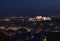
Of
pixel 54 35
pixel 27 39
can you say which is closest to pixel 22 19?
pixel 27 39

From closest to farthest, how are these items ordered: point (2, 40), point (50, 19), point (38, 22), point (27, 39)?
point (2, 40)
point (27, 39)
point (50, 19)
point (38, 22)

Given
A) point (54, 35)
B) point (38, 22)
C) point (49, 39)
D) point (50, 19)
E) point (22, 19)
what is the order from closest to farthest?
point (49, 39)
point (54, 35)
point (50, 19)
point (38, 22)
point (22, 19)

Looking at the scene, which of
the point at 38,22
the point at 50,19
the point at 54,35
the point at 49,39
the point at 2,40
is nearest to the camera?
the point at 2,40

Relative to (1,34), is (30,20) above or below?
below

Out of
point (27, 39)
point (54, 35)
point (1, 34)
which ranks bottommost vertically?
point (27, 39)

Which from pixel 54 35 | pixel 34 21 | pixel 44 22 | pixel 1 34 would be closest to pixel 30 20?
pixel 34 21

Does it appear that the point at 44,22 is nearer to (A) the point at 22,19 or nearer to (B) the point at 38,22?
(B) the point at 38,22

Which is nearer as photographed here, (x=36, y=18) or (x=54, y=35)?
(x=54, y=35)

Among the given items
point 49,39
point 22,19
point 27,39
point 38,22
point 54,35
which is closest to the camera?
point 49,39

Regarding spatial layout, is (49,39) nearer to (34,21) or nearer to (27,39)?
(27,39)
